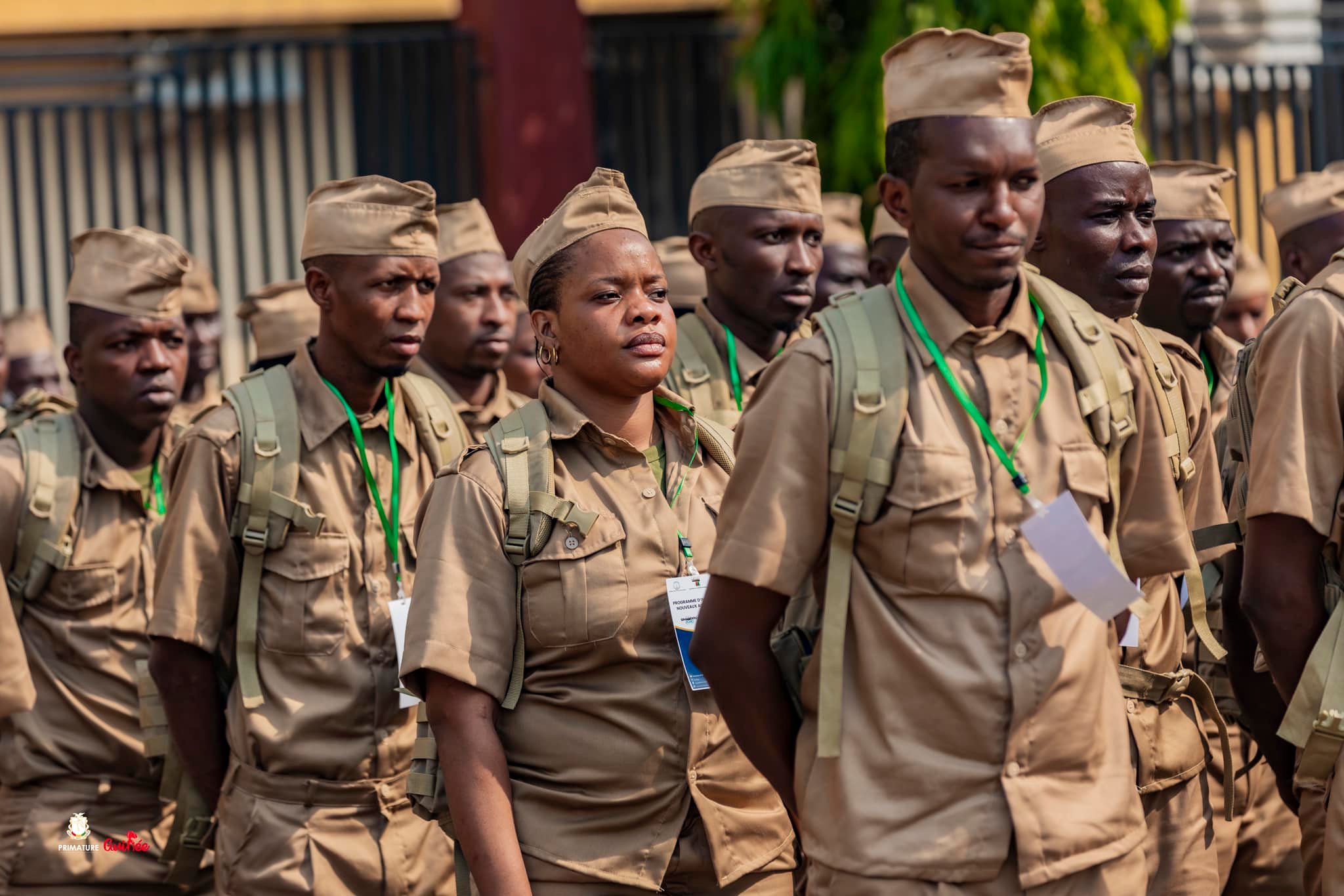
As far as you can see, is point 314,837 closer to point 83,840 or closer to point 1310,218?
point 83,840

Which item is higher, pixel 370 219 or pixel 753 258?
pixel 370 219

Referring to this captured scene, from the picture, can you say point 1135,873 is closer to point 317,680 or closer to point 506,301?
point 317,680

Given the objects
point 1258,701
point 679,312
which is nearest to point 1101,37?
point 679,312

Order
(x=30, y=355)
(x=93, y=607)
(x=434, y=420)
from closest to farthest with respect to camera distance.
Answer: (x=434, y=420)
(x=93, y=607)
(x=30, y=355)

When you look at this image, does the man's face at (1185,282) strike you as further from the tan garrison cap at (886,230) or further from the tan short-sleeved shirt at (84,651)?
the tan short-sleeved shirt at (84,651)

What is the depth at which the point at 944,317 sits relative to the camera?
3.38 metres

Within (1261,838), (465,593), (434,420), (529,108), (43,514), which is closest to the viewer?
(465,593)

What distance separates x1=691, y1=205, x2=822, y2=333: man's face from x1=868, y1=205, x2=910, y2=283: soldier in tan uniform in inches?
55.0

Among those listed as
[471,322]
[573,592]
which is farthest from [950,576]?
[471,322]

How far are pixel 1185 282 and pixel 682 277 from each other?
8.48ft

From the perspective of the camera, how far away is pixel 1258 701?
15.2 feet

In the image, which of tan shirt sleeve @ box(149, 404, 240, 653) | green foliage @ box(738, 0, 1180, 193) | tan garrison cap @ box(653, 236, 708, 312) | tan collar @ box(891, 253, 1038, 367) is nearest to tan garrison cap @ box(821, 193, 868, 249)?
tan garrison cap @ box(653, 236, 708, 312)

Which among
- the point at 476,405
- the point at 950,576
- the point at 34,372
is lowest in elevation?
the point at 34,372

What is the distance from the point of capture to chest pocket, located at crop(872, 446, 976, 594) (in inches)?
128
